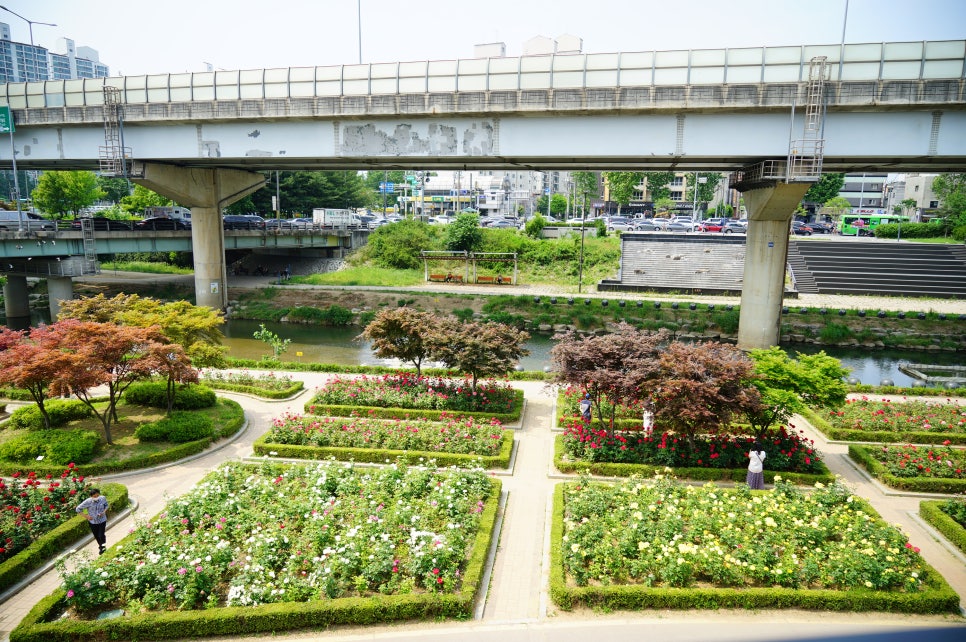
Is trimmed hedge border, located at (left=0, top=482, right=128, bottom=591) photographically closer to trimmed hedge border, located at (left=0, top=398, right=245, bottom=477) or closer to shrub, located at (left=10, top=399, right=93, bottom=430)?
trimmed hedge border, located at (left=0, top=398, right=245, bottom=477)

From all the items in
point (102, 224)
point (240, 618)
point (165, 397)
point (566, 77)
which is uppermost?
point (566, 77)

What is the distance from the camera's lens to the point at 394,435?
16672mm

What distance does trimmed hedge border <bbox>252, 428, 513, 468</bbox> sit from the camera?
15523 millimetres

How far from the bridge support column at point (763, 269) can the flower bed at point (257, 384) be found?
2128cm

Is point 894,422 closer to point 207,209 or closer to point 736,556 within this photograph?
point 736,556

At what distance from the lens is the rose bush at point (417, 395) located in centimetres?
1955

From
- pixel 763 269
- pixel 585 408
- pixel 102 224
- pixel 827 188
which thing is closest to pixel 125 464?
pixel 585 408

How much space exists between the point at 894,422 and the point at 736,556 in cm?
1078

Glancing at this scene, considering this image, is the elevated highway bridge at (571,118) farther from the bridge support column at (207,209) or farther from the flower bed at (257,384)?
the flower bed at (257,384)

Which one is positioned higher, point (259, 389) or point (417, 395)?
point (417, 395)

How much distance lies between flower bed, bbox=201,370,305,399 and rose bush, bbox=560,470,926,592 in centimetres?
1211

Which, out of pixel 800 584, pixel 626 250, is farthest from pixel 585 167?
pixel 800 584

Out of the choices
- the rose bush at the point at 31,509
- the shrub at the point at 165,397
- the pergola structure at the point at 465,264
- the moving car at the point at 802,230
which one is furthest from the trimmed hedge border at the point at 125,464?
the moving car at the point at 802,230

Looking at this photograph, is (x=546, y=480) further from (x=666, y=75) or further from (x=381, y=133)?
(x=381, y=133)
